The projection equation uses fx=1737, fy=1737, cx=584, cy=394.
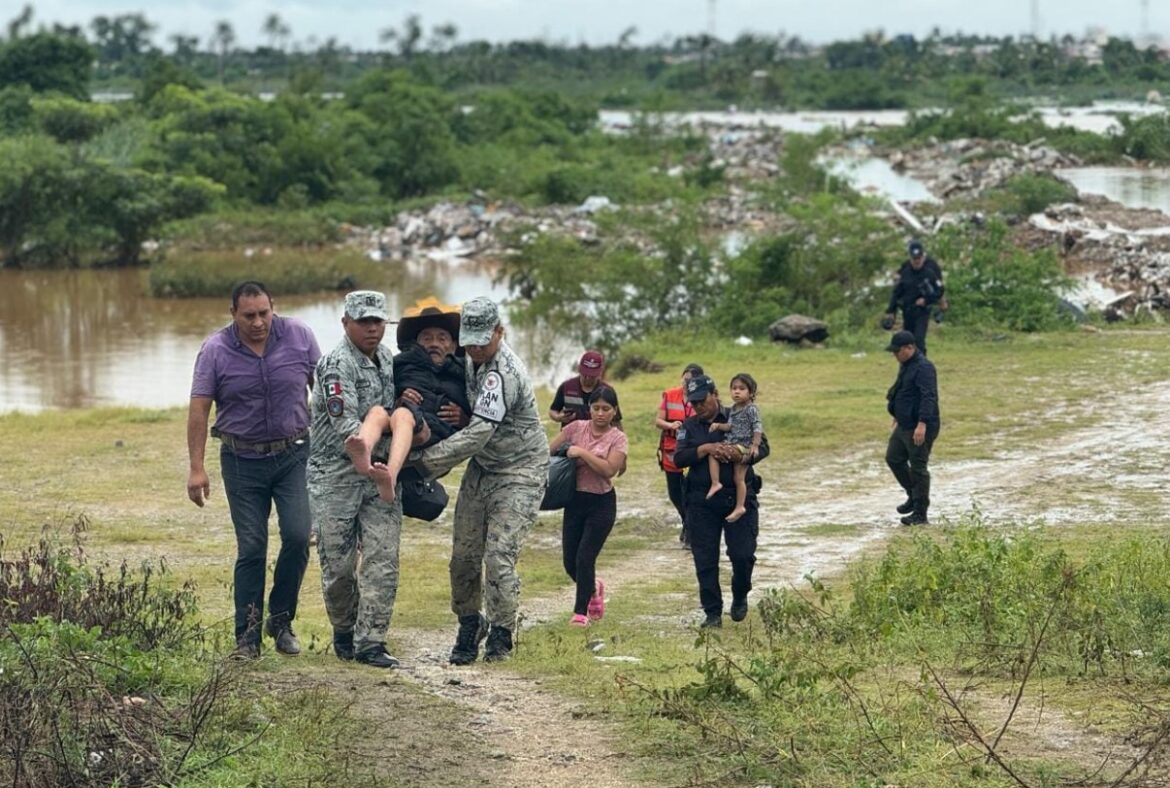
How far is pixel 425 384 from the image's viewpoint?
301 inches

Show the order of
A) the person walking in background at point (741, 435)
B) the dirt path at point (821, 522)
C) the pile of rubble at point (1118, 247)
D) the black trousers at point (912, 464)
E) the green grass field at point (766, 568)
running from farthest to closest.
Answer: the pile of rubble at point (1118, 247) < the black trousers at point (912, 464) < the person walking in background at point (741, 435) < the dirt path at point (821, 522) < the green grass field at point (766, 568)

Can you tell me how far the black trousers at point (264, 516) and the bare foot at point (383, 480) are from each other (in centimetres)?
58

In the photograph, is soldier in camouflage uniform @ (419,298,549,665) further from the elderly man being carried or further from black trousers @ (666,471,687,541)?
black trousers @ (666,471,687,541)

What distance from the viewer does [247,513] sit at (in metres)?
7.78

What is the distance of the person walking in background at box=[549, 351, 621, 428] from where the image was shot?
31.9 feet

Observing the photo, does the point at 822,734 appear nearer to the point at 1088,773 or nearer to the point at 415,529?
the point at 1088,773

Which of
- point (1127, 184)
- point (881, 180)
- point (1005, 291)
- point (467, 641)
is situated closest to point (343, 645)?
point (467, 641)

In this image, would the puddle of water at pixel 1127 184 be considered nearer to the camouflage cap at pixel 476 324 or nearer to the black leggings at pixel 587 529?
the black leggings at pixel 587 529

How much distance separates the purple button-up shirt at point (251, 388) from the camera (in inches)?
305

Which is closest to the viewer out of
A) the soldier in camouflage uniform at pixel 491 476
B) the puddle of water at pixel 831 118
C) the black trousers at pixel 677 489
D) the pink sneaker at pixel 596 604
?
the soldier in camouflage uniform at pixel 491 476

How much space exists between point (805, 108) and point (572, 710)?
356ft

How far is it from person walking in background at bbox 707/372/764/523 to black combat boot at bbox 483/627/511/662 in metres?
1.62

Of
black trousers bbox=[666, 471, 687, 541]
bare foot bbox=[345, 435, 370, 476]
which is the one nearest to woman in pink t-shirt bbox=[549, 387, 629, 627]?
bare foot bbox=[345, 435, 370, 476]

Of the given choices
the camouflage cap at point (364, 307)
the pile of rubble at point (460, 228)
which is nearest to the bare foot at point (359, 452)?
the camouflage cap at point (364, 307)
